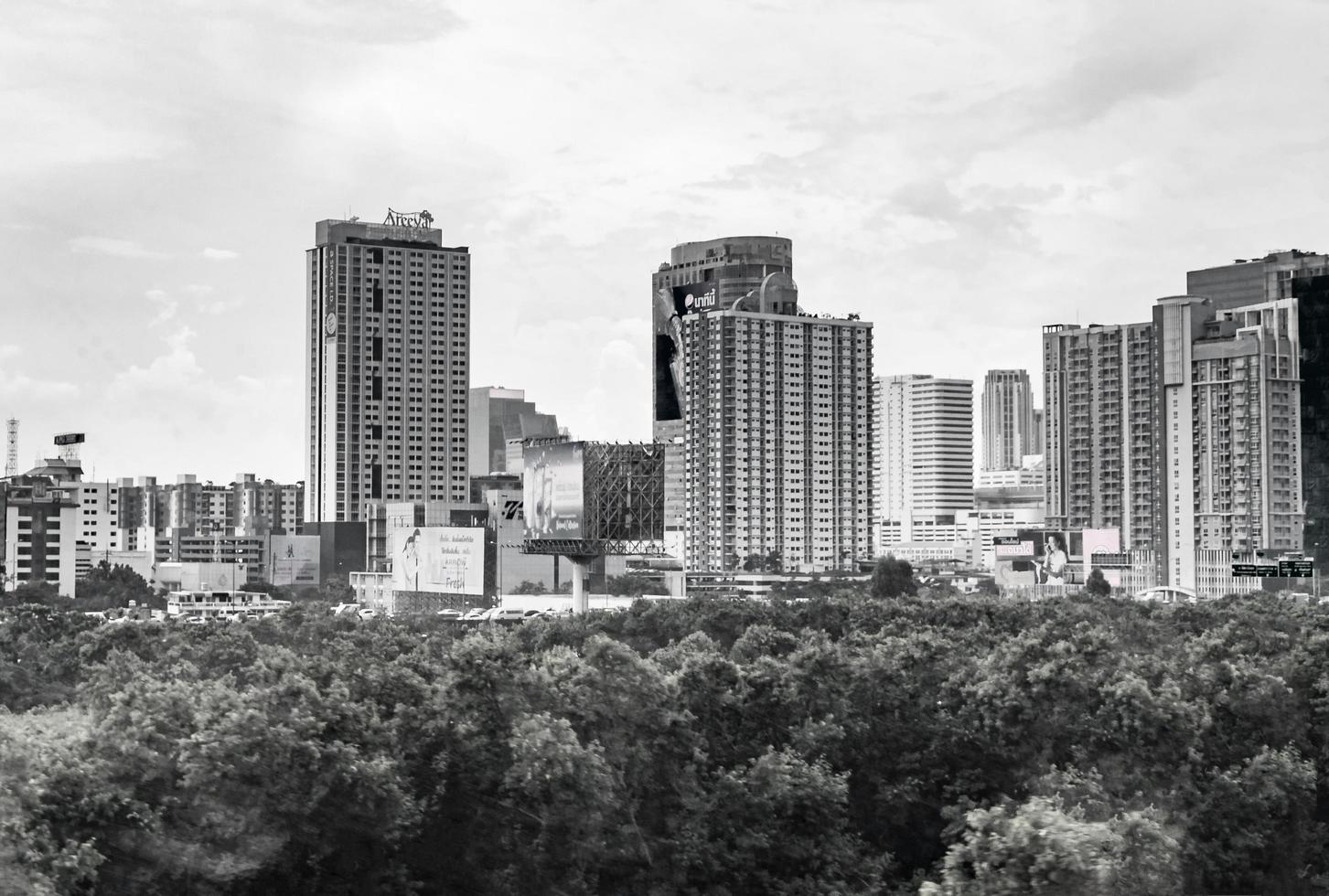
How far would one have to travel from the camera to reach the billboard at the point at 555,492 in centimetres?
9312

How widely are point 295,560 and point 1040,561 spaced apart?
3034 inches

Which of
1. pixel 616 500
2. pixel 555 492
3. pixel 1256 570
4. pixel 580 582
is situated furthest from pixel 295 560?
pixel 1256 570

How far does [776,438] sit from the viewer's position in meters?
187

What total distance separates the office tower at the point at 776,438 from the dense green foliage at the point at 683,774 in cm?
13501

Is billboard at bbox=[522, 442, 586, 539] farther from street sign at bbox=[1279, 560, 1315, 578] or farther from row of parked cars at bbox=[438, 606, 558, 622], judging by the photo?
street sign at bbox=[1279, 560, 1315, 578]

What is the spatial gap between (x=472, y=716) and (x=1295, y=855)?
21528mm

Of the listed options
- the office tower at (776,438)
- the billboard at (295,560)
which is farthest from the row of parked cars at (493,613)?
the office tower at (776,438)

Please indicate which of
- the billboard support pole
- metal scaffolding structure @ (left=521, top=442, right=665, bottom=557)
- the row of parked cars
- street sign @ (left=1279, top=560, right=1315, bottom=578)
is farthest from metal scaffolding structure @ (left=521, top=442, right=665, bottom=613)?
street sign @ (left=1279, top=560, right=1315, bottom=578)

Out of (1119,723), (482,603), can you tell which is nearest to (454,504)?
(482,603)

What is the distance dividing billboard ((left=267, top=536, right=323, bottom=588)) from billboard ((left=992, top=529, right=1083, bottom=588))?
70.8 metres

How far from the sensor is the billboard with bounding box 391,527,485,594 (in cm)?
12800

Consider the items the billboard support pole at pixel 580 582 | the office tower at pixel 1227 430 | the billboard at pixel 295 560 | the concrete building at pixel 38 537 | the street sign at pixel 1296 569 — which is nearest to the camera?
the billboard support pole at pixel 580 582

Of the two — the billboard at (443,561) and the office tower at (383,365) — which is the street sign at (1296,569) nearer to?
the billboard at (443,561)

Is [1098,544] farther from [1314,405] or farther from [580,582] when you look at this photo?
[580,582]
